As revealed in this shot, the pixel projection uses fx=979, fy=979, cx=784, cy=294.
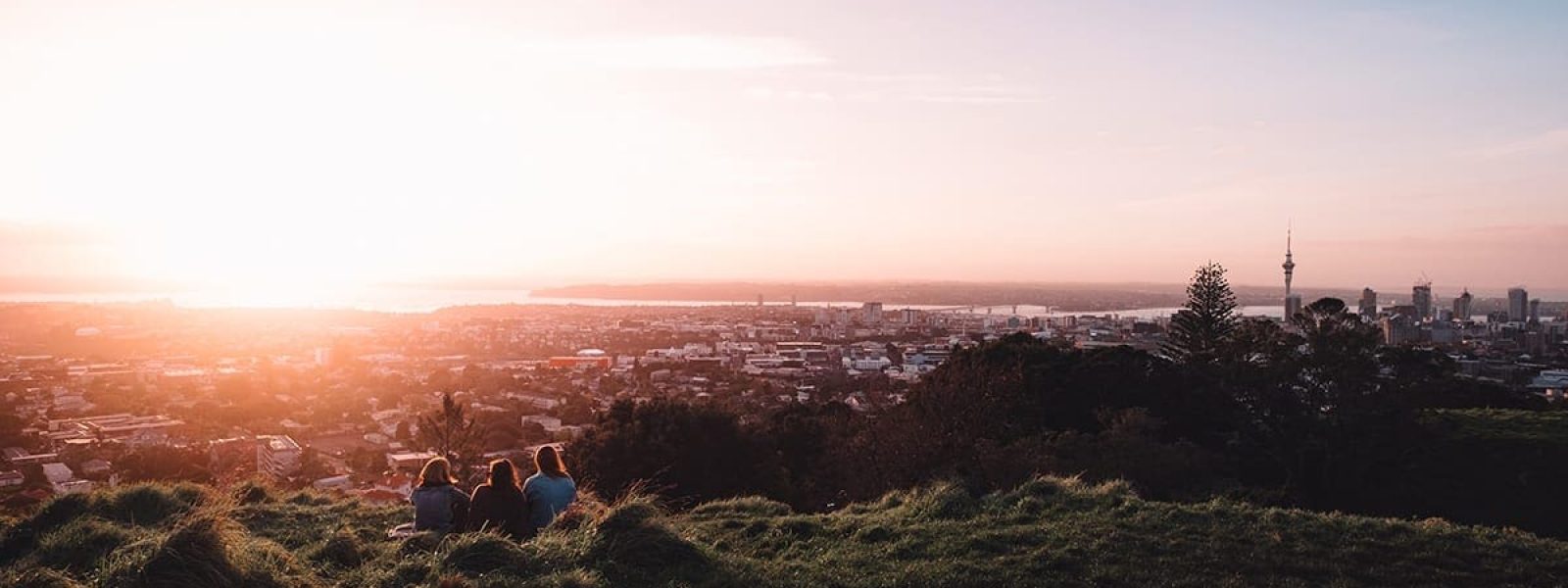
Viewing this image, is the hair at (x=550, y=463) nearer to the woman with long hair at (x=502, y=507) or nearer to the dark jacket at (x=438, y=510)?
the woman with long hair at (x=502, y=507)

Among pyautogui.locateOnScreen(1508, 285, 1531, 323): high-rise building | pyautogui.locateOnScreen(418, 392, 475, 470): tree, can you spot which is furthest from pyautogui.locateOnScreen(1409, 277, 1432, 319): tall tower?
pyautogui.locateOnScreen(418, 392, 475, 470): tree

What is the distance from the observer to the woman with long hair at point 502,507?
21.9 feet

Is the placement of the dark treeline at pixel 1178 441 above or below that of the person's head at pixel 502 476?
below

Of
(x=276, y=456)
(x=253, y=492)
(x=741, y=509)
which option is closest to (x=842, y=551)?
(x=741, y=509)

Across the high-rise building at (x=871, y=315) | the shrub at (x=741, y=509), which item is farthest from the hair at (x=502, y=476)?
the high-rise building at (x=871, y=315)

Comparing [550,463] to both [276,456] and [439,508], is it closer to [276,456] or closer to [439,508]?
[439,508]

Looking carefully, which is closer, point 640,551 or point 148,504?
point 640,551

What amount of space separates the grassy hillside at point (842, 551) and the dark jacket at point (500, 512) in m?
0.38

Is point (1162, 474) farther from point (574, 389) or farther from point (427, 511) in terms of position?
point (574, 389)

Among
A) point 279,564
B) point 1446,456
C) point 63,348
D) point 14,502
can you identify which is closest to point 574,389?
point 63,348

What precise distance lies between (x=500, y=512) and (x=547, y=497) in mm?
408

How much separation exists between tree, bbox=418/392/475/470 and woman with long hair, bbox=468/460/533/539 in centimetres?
687

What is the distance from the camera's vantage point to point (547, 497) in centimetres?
705

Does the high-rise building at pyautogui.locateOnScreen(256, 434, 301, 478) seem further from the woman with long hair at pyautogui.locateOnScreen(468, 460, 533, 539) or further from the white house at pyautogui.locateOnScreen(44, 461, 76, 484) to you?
the woman with long hair at pyautogui.locateOnScreen(468, 460, 533, 539)
